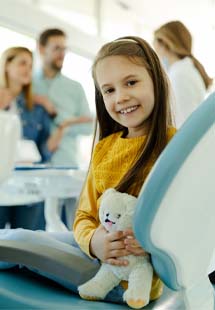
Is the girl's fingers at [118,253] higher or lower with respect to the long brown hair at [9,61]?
lower

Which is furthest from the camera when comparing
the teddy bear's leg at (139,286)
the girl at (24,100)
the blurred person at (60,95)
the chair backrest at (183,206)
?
the blurred person at (60,95)

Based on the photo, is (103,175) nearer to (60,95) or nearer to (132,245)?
(132,245)

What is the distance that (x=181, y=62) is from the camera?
65.1 inches

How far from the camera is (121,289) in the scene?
762 mm

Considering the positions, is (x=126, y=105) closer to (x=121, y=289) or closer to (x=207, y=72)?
(x=121, y=289)

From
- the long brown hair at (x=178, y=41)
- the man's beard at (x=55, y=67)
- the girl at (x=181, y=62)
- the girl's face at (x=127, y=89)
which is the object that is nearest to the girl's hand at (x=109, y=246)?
the girl's face at (x=127, y=89)

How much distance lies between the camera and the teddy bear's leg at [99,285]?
748 mm

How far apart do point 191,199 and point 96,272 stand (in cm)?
24

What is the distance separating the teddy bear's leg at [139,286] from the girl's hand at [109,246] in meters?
0.03

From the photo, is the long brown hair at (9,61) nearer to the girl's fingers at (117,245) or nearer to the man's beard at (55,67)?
the man's beard at (55,67)

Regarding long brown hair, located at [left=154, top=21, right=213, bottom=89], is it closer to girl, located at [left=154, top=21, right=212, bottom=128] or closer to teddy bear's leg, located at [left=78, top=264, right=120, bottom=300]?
girl, located at [left=154, top=21, right=212, bottom=128]

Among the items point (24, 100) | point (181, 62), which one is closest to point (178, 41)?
point (181, 62)

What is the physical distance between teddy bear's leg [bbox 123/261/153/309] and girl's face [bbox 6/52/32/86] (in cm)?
152

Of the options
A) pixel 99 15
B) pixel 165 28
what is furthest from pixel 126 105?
pixel 99 15
